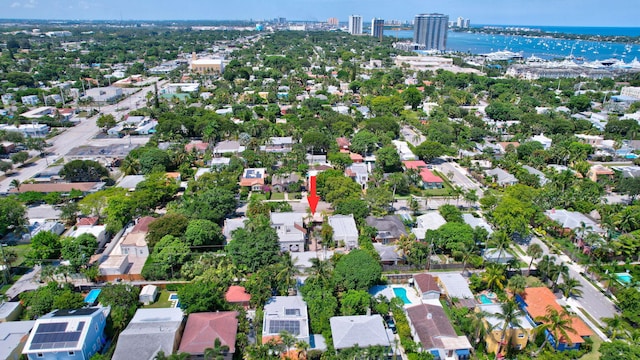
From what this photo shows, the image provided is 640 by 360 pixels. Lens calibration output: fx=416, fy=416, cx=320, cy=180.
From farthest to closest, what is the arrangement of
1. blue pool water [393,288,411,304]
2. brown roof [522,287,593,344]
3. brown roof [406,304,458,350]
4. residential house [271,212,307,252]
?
1. residential house [271,212,307,252]
2. blue pool water [393,288,411,304]
3. brown roof [522,287,593,344]
4. brown roof [406,304,458,350]

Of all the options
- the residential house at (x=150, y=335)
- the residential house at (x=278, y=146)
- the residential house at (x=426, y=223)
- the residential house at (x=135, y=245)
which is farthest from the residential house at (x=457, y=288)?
the residential house at (x=278, y=146)

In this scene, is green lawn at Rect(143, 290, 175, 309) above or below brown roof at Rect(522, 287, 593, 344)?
below

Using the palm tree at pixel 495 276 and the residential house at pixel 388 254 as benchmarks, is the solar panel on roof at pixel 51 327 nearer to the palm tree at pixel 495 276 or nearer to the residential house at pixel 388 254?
the residential house at pixel 388 254

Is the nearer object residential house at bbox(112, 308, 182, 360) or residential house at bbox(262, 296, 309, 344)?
residential house at bbox(112, 308, 182, 360)

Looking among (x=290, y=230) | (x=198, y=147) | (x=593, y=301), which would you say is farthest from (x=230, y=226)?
(x=593, y=301)

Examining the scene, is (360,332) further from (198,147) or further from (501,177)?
(198,147)

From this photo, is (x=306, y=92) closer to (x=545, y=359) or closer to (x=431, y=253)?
(x=431, y=253)

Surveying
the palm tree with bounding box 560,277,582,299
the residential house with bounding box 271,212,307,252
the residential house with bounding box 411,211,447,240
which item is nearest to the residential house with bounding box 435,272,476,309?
the residential house with bounding box 411,211,447,240

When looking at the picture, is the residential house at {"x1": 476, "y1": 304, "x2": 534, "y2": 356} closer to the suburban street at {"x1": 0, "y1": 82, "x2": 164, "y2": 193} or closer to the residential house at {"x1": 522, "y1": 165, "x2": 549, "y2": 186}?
the residential house at {"x1": 522, "y1": 165, "x2": 549, "y2": 186}
